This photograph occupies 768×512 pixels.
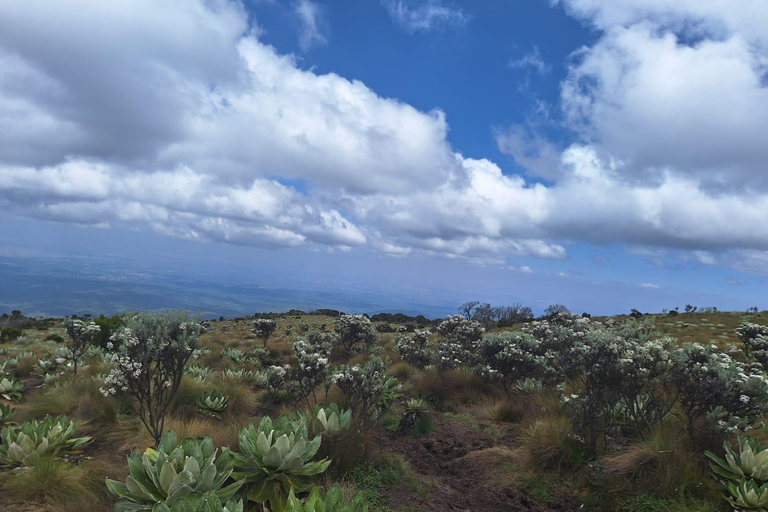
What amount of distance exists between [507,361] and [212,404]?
787cm

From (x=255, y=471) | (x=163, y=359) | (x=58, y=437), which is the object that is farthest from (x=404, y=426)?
(x=58, y=437)

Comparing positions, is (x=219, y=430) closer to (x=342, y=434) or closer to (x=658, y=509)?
(x=342, y=434)

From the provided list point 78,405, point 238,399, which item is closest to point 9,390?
point 78,405

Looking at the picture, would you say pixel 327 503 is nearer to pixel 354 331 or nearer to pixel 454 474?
pixel 454 474

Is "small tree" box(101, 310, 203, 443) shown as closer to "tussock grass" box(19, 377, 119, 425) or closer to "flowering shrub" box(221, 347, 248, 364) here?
"tussock grass" box(19, 377, 119, 425)

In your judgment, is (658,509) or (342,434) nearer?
(658,509)

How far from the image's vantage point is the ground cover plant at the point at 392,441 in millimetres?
4500

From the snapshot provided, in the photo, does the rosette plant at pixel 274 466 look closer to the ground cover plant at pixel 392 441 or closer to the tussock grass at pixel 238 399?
the ground cover plant at pixel 392 441

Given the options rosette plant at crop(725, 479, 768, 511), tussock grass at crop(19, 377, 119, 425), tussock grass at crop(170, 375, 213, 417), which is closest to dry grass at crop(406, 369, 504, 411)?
tussock grass at crop(170, 375, 213, 417)

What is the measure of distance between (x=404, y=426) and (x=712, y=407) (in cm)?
566

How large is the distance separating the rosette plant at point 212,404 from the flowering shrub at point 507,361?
7068 millimetres

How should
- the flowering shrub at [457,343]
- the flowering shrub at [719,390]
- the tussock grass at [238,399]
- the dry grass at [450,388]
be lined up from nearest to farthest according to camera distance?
the flowering shrub at [719,390] < the tussock grass at [238,399] < the dry grass at [450,388] < the flowering shrub at [457,343]

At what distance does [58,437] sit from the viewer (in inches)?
239

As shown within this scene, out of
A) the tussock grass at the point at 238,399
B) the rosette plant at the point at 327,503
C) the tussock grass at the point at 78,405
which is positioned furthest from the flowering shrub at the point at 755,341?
the tussock grass at the point at 78,405
